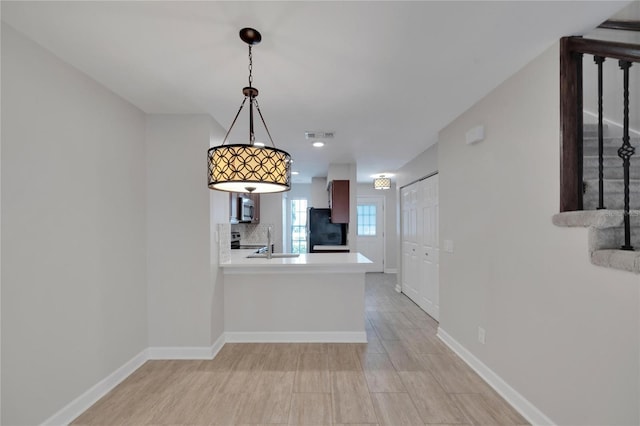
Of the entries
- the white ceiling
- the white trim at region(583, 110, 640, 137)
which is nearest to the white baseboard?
the white ceiling

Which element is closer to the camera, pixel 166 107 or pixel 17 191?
pixel 17 191

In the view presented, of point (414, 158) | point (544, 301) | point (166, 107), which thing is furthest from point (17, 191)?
point (414, 158)

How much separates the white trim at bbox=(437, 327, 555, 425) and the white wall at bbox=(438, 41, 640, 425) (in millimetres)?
53

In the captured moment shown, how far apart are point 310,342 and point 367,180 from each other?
4843 millimetres

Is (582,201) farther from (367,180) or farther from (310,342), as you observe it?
(367,180)

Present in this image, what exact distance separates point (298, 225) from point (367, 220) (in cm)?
189

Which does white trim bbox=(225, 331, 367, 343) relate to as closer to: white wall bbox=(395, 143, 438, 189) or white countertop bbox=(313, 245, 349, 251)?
white countertop bbox=(313, 245, 349, 251)

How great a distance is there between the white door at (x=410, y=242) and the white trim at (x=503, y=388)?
191 centimetres

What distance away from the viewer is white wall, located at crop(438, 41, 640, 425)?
1.53 meters

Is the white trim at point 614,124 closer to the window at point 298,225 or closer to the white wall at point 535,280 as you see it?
the white wall at point 535,280

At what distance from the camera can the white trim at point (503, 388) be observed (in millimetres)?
2014

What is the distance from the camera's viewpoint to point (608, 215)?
1538mm

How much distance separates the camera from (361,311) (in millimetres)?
3477

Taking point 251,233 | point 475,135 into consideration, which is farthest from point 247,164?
point 251,233
